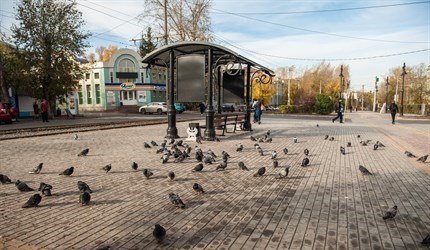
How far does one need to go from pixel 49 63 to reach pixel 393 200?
29410 millimetres

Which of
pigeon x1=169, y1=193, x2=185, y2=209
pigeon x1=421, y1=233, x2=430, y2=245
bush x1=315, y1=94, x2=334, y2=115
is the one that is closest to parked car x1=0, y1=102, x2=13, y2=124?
pigeon x1=169, y1=193, x2=185, y2=209

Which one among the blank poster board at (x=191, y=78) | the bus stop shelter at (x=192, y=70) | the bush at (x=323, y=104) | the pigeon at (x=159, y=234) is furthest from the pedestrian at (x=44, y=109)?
the bush at (x=323, y=104)

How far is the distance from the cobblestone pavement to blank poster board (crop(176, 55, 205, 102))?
459 centimetres

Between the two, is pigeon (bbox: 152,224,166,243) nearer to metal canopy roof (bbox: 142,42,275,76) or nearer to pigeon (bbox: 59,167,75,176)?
pigeon (bbox: 59,167,75,176)

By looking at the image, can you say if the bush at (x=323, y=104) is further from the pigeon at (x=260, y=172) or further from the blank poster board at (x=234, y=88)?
the pigeon at (x=260, y=172)

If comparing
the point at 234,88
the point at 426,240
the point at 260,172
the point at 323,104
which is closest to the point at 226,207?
the point at 260,172

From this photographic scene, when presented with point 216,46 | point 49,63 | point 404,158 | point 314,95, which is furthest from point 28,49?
point 314,95

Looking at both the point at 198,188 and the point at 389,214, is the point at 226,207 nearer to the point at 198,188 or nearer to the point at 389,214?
the point at 198,188

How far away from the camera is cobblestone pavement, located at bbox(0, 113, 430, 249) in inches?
Answer: 142

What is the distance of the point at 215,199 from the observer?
512 centimetres

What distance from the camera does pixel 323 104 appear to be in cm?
3747

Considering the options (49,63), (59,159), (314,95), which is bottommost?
(59,159)

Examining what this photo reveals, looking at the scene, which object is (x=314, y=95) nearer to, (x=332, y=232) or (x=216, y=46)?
(x=216, y=46)

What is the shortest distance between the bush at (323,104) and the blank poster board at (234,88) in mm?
25749
